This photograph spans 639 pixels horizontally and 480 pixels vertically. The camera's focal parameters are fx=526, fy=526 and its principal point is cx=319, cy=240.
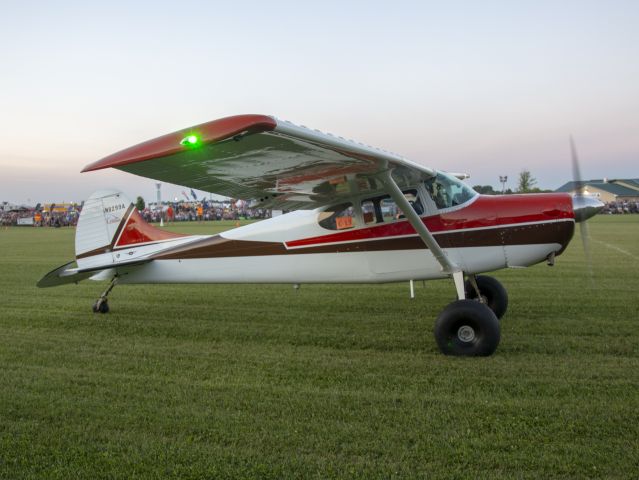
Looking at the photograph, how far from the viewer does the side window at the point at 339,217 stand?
6891 millimetres

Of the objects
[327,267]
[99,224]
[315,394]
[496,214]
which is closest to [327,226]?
[327,267]

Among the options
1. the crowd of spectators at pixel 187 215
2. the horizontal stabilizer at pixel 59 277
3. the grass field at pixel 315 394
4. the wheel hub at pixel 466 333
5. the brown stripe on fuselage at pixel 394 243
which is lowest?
the grass field at pixel 315 394

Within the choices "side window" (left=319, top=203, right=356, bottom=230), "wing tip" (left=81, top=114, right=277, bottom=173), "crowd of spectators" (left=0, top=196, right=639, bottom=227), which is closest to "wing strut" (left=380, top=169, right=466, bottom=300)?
"side window" (left=319, top=203, right=356, bottom=230)

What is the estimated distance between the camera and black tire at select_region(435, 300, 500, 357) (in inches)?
213

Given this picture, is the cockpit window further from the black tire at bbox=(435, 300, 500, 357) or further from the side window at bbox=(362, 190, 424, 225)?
the black tire at bbox=(435, 300, 500, 357)

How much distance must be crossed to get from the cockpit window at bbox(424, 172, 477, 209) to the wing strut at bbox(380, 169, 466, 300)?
0.53 meters

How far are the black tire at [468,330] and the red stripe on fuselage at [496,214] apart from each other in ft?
3.92

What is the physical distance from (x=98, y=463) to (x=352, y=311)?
530cm

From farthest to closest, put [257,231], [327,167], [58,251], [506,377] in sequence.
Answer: [58,251] → [257,231] → [327,167] → [506,377]

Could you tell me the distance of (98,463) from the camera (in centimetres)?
323

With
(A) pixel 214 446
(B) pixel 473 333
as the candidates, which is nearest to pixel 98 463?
(A) pixel 214 446

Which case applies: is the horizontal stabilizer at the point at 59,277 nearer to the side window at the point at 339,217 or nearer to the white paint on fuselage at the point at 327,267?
the white paint on fuselage at the point at 327,267

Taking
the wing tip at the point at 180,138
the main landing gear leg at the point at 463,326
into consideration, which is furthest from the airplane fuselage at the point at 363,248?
the wing tip at the point at 180,138

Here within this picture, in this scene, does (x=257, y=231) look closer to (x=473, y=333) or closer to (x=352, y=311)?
(x=352, y=311)
